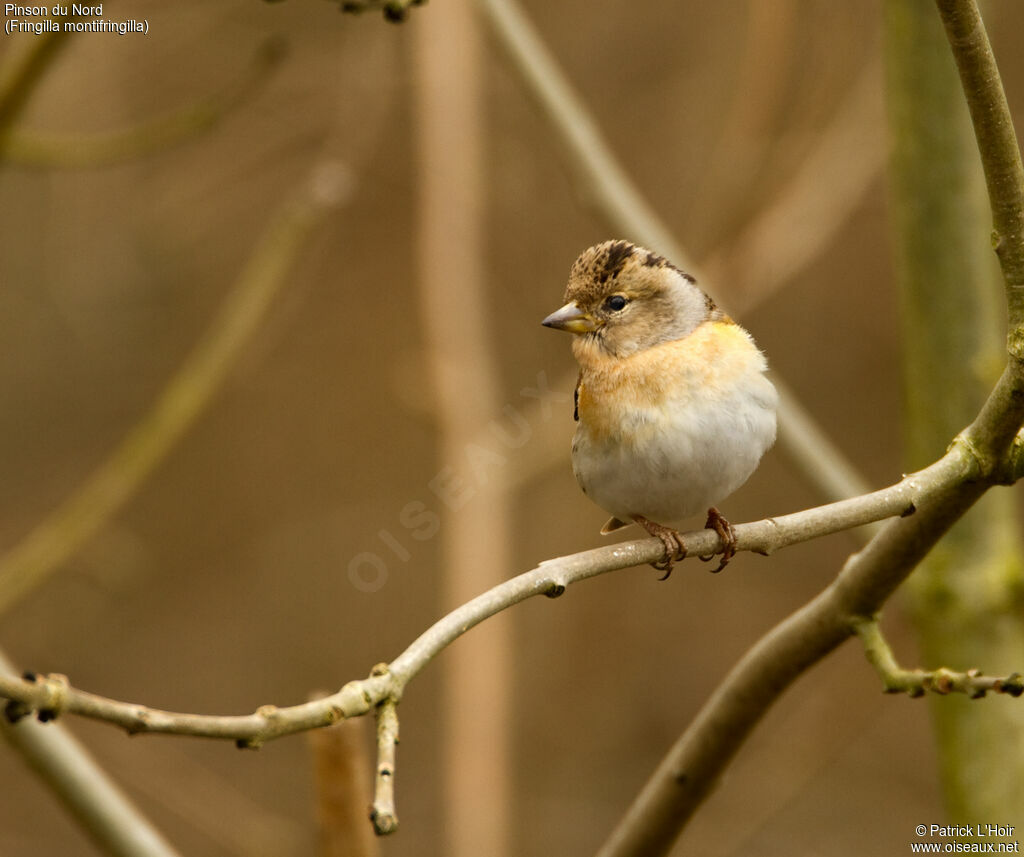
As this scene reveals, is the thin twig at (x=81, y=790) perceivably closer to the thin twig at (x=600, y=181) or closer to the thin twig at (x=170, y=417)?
the thin twig at (x=170, y=417)

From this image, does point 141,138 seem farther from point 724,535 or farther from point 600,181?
point 724,535

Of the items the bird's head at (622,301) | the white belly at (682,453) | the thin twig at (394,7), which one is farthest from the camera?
the bird's head at (622,301)

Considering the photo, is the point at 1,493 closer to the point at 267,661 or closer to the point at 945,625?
the point at 267,661

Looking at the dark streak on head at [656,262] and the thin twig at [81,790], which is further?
the dark streak on head at [656,262]

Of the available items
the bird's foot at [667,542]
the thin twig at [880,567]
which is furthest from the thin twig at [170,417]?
the thin twig at [880,567]

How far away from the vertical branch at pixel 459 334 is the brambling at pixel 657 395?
121 cm

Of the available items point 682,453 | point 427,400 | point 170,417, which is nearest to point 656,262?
point 682,453

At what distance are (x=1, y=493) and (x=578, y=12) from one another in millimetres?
4646

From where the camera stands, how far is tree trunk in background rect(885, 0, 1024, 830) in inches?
124

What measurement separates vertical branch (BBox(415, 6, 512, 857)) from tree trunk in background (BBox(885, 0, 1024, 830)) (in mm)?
1607

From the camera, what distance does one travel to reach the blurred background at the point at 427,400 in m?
4.46

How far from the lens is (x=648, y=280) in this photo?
3.17 m

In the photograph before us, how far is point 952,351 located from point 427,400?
224 centimetres

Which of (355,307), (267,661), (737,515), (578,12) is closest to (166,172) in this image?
(355,307)
